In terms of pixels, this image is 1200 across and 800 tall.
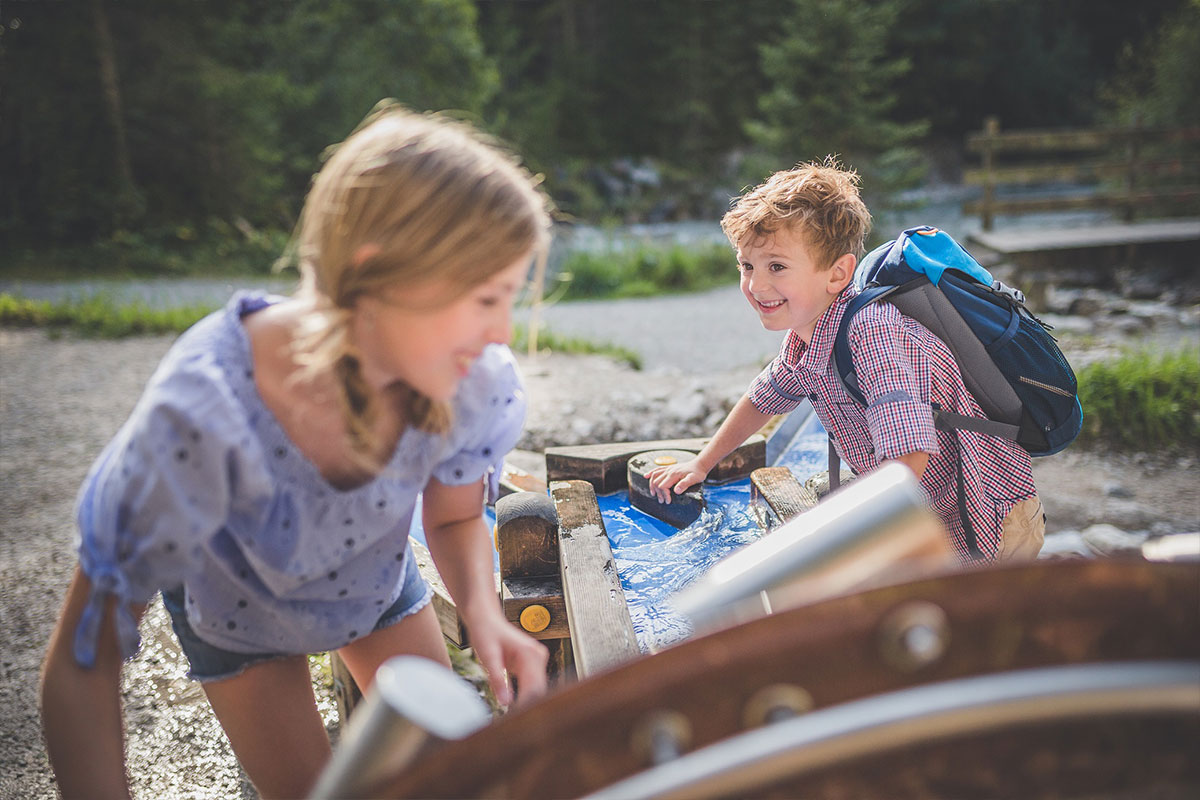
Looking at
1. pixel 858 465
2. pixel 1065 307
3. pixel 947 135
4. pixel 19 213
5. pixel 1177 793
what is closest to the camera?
pixel 1177 793

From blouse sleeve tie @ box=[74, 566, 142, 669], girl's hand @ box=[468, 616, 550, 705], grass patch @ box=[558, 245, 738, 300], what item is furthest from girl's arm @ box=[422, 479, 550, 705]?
grass patch @ box=[558, 245, 738, 300]

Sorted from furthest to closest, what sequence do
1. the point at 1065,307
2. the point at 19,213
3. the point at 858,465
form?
the point at 19,213 < the point at 1065,307 < the point at 858,465

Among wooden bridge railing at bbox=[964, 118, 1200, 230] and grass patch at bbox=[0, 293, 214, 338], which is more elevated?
wooden bridge railing at bbox=[964, 118, 1200, 230]

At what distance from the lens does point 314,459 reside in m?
1.30

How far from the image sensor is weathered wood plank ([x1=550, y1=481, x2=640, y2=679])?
1.77 m

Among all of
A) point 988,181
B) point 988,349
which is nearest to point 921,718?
point 988,349

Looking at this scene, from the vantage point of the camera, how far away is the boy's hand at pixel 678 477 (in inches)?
98.7

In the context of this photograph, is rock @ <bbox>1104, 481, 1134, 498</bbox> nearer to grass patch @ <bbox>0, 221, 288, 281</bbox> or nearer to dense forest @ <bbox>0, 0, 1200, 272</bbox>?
dense forest @ <bbox>0, 0, 1200, 272</bbox>

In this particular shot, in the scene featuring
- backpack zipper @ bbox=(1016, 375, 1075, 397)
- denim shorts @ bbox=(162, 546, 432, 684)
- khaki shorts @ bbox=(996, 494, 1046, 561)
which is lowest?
khaki shorts @ bbox=(996, 494, 1046, 561)

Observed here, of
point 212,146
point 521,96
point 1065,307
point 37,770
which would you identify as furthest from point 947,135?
point 37,770

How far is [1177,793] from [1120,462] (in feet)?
14.6

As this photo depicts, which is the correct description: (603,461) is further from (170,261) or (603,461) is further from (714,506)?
(170,261)

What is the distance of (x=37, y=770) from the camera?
242 cm

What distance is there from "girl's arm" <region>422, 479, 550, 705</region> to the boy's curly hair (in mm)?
1130
